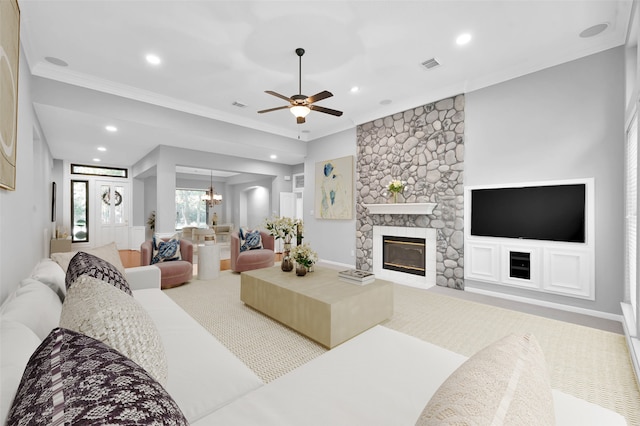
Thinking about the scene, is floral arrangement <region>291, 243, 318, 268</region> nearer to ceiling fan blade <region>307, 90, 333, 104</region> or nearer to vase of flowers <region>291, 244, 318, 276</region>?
vase of flowers <region>291, 244, 318, 276</region>

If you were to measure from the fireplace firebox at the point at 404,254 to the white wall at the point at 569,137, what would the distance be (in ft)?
3.18

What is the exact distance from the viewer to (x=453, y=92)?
4.20m

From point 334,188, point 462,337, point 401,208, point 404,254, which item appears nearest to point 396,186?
point 401,208

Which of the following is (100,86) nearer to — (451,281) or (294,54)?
(294,54)

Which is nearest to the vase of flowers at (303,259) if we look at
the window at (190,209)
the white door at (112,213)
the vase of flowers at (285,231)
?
the vase of flowers at (285,231)

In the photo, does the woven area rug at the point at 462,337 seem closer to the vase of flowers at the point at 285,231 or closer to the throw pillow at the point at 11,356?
the vase of flowers at the point at 285,231

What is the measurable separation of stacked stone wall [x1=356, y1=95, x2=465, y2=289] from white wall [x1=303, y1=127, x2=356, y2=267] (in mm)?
238

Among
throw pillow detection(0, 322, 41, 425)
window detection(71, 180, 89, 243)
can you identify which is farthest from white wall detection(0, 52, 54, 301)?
window detection(71, 180, 89, 243)

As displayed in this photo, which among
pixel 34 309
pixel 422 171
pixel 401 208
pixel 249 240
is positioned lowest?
pixel 249 240

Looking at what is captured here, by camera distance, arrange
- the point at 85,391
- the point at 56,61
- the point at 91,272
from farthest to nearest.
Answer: the point at 56,61, the point at 91,272, the point at 85,391

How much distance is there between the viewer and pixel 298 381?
1.14 metres

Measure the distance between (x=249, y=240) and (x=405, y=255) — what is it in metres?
2.97

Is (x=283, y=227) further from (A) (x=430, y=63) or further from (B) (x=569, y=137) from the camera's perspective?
(B) (x=569, y=137)

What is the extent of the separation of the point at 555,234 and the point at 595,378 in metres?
1.86
